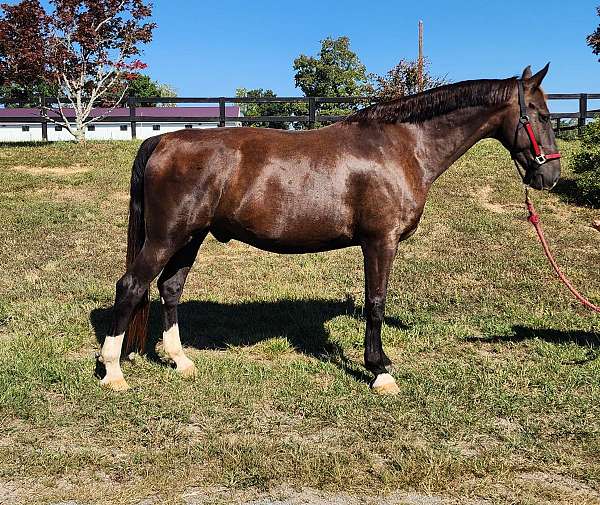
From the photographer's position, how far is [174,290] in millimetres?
5344

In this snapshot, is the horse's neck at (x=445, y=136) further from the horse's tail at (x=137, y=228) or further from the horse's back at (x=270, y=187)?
the horse's tail at (x=137, y=228)

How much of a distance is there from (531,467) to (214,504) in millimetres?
1942

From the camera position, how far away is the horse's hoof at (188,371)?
500 cm

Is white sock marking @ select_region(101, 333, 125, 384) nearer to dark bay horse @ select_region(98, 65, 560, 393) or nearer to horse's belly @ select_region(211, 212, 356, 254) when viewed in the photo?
dark bay horse @ select_region(98, 65, 560, 393)

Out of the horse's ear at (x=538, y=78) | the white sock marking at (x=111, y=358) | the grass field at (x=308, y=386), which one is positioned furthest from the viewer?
the white sock marking at (x=111, y=358)

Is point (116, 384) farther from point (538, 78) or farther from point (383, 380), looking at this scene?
point (538, 78)

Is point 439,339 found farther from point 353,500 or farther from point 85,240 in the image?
point 85,240

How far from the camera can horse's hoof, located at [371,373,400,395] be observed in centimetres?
469

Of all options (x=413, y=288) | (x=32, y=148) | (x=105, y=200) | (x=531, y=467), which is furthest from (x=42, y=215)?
(x=531, y=467)

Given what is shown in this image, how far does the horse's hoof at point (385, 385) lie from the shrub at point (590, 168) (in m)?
9.13

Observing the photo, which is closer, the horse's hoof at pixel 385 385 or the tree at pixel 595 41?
the horse's hoof at pixel 385 385

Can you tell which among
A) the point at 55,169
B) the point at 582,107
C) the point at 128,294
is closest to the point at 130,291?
the point at 128,294

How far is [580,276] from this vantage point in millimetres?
8336

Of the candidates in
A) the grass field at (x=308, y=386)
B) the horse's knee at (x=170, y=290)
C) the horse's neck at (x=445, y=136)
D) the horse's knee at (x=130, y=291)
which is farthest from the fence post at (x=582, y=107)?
the horse's knee at (x=130, y=291)
